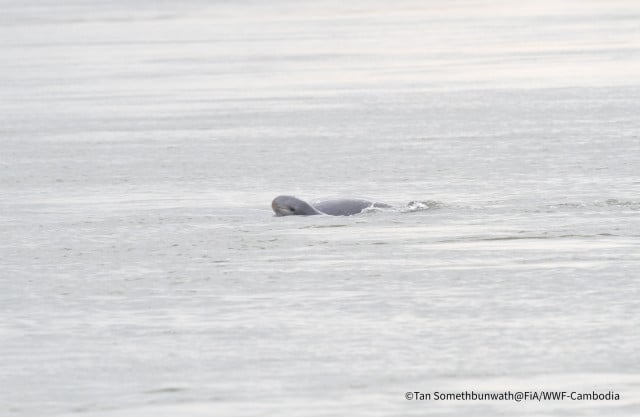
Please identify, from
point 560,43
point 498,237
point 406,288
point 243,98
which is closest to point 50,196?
point 498,237

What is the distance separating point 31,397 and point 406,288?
357 centimetres

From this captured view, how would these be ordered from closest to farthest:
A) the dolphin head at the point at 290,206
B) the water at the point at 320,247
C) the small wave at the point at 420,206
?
1. the water at the point at 320,247
2. the dolphin head at the point at 290,206
3. the small wave at the point at 420,206

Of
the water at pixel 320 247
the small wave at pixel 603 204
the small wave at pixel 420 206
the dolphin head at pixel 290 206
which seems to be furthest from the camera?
the small wave at pixel 420 206

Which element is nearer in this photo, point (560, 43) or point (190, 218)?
point (190, 218)

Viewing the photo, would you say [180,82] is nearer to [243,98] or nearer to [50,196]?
[243,98]

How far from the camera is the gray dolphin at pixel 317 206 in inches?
655

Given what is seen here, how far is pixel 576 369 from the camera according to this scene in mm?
9984

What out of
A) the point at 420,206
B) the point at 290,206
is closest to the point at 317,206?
the point at 290,206

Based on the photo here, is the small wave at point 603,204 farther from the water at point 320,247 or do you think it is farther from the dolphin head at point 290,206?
the dolphin head at point 290,206

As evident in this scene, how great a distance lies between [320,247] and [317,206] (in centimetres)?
212

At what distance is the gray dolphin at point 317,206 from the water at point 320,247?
0.17 metres

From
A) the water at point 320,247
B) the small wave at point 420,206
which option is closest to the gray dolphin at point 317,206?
the water at point 320,247

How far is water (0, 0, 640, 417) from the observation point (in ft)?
32.8

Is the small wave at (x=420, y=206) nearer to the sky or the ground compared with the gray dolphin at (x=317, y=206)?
nearer to the sky
